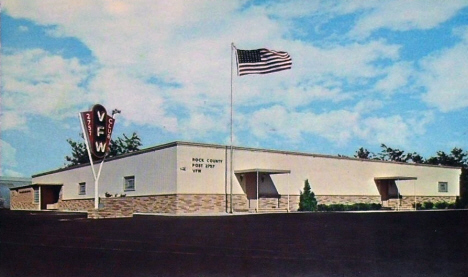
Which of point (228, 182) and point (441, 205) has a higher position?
point (228, 182)

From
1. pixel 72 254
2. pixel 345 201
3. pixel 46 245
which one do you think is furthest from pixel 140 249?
pixel 345 201

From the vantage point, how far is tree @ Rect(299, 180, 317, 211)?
120ft

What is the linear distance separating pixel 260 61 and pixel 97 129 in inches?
345

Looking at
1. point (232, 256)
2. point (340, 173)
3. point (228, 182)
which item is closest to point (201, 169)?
point (228, 182)

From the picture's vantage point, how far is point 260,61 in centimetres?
2162

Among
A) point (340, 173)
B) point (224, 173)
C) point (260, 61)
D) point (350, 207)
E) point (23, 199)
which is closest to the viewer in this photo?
point (260, 61)

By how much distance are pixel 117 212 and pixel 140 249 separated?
16.4m

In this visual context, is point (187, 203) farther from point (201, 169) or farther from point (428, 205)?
point (428, 205)

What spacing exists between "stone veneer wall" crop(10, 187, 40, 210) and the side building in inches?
5.3

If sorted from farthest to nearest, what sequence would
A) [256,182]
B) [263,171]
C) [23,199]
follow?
[23,199], [256,182], [263,171]

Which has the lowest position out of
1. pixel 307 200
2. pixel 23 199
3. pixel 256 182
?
pixel 23 199

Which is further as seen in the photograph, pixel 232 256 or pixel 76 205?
pixel 76 205

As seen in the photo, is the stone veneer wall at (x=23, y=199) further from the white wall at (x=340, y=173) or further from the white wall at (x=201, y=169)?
the white wall at (x=340, y=173)

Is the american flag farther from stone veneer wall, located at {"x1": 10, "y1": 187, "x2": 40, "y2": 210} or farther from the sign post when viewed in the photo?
stone veneer wall, located at {"x1": 10, "y1": 187, "x2": 40, "y2": 210}
